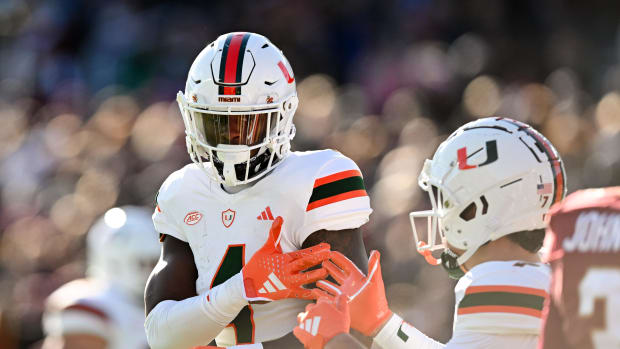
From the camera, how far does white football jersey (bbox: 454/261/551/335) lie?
334 centimetres

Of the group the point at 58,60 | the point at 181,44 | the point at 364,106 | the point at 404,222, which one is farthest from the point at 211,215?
the point at 58,60

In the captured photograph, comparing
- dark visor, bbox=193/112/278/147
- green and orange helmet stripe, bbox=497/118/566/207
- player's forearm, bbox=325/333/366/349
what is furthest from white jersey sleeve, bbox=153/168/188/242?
green and orange helmet stripe, bbox=497/118/566/207

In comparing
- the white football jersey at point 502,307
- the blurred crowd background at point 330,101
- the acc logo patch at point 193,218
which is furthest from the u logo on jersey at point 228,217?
the blurred crowd background at point 330,101

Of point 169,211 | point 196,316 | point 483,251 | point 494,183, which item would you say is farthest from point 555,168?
point 169,211

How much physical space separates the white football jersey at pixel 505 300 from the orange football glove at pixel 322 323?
35cm

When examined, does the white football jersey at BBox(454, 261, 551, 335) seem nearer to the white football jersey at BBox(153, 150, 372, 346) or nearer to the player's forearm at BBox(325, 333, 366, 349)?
the player's forearm at BBox(325, 333, 366, 349)

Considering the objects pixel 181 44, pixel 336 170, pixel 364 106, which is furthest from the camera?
pixel 181 44

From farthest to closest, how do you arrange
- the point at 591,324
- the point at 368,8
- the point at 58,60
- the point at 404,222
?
the point at 58,60, the point at 368,8, the point at 404,222, the point at 591,324

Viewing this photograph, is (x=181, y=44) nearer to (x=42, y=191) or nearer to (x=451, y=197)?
(x=42, y=191)

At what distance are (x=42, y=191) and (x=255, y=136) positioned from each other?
736 centimetres

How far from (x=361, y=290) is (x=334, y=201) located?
1.33ft

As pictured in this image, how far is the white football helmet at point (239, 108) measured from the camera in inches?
161

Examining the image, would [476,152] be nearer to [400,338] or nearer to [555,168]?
[555,168]

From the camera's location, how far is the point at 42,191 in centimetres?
1103
